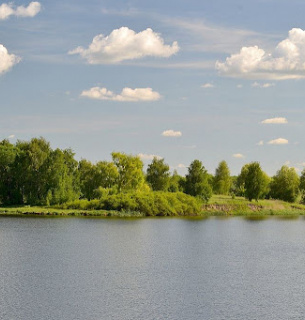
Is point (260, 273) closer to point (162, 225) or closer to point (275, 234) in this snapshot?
point (275, 234)

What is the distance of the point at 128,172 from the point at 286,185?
44.8 meters

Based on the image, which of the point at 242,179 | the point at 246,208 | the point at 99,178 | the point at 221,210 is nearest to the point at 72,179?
the point at 99,178

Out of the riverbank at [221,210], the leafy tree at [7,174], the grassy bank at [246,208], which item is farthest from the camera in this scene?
the grassy bank at [246,208]

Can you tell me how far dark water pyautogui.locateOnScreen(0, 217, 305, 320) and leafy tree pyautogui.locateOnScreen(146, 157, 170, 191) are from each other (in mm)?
62867

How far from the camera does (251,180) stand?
420ft

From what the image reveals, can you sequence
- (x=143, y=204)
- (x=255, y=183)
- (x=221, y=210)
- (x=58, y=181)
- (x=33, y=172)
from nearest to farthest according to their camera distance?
(x=143, y=204) → (x=58, y=181) → (x=33, y=172) → (x=221, y=210) → (x=255, y=183)

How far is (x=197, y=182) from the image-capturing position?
119000 millimetres

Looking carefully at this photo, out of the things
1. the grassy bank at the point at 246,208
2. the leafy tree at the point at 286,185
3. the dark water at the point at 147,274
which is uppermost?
the leafy tree at the point at 286,185

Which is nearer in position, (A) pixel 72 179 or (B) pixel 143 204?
(B) pixel 143 204

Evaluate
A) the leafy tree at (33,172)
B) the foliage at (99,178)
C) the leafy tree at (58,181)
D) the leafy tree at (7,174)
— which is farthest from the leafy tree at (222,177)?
the leafy tree at (7,174)

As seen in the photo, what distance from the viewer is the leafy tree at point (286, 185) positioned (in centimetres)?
13950

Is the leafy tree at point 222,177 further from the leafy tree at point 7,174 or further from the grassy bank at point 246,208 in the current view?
the leafy tree at point 7,174

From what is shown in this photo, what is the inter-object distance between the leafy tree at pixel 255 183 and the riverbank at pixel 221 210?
1813 mm

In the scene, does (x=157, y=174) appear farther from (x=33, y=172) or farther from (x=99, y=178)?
(x=33, y=172)
